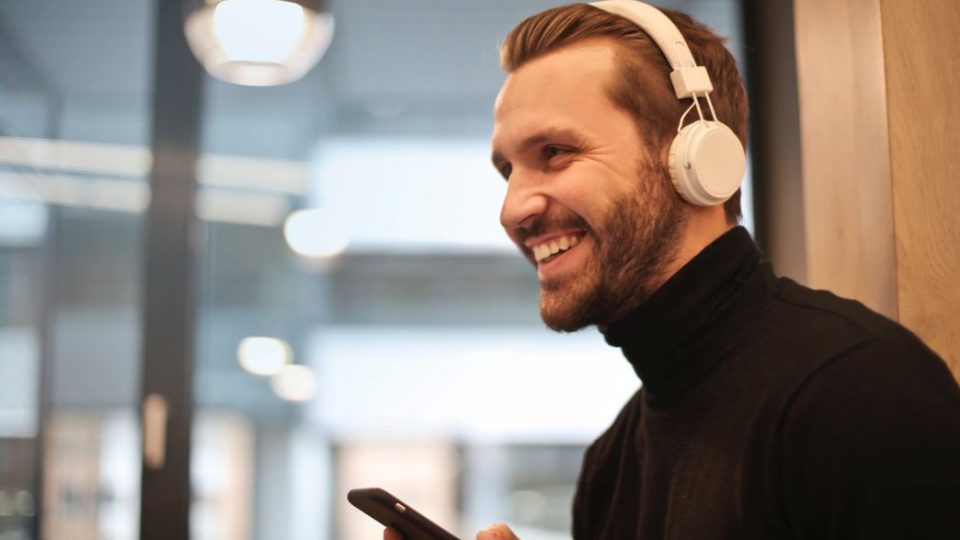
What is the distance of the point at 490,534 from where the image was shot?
123 cm

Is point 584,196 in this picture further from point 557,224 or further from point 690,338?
Answer: point 690,338

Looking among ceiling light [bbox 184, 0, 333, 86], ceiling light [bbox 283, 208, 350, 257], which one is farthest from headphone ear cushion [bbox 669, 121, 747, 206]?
ceiling light [bbox 283, 208, 350, 257]

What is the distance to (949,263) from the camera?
55.3 inches

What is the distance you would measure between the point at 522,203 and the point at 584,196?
74 millimetres

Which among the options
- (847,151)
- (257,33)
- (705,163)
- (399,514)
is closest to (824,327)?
(705,163)

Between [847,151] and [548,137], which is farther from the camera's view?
[847,151]

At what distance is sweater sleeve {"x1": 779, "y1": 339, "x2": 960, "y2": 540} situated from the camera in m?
0.85

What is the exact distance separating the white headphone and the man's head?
0.02 meters

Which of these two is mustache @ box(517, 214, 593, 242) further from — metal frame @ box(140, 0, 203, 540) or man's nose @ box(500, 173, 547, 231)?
metal frame @ box(140, 0, 203, 540)

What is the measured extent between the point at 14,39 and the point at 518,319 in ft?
5.03

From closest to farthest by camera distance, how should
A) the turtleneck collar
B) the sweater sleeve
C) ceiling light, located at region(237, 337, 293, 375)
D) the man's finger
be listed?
the sweater sleeve
the turtleneck collar
the man's finger
ceiling light, located at region(237, 337, 293, 375)

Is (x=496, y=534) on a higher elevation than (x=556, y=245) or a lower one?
lower

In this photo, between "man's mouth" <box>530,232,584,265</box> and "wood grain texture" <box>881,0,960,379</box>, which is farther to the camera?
"wood grain texture" <box>881,0,960,379</box>

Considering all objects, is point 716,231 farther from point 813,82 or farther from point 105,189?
point 105,189
